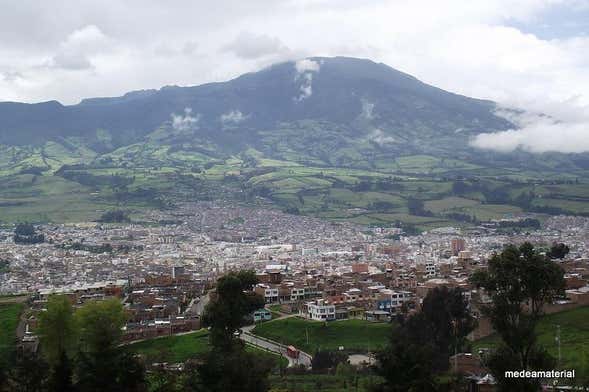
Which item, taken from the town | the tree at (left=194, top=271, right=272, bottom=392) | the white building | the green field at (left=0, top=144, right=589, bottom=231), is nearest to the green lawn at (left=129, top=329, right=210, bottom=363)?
the town

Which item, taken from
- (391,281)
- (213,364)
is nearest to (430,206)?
(391,281)

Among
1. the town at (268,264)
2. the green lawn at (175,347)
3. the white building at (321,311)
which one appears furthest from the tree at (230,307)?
the white building at (321,311)

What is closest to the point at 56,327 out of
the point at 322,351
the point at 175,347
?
the point at 175,347

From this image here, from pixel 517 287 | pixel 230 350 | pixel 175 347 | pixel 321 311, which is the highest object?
pixel 517 287

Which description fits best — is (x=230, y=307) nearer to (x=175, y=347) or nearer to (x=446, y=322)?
(x=446, y=322)

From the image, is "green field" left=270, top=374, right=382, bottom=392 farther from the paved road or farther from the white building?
the white building

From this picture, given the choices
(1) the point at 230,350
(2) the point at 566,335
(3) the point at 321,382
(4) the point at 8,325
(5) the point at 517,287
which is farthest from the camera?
(4) the point at 8,325
